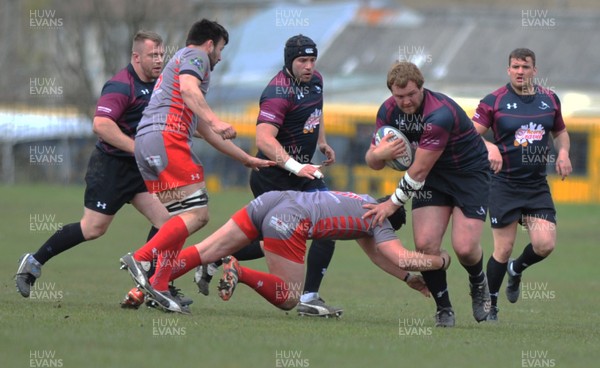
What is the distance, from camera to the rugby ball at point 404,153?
9.65m

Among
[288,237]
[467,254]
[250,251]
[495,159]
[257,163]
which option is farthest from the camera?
[250,251]

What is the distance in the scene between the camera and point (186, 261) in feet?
31.2

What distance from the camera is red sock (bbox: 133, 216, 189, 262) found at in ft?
31.0

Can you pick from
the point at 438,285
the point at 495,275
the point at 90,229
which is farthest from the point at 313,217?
the point at 495,275

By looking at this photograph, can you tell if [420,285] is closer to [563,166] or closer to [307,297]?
[307,297]

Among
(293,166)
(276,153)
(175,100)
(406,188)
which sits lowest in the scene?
(406,188)

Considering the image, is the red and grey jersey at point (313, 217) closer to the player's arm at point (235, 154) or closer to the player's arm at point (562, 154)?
the player's arm at point (235, 154)

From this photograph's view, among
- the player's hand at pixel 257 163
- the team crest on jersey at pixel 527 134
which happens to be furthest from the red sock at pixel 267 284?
the team crest on jersey at pixel 527 134

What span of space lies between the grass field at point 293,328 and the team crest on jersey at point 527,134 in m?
1.59

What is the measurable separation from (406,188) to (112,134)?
2.57 m

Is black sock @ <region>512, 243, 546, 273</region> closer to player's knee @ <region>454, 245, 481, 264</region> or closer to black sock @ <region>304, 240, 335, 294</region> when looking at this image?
player's knee @ <region>454, 245, 481, 264</region>

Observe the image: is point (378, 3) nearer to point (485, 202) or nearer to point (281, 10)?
point (281, 10)

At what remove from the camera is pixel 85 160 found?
3494cm

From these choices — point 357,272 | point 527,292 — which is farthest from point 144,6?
point 527,292
